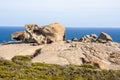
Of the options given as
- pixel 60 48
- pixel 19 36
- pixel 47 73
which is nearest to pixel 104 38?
pixel 60 48

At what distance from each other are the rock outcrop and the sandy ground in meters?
2.28

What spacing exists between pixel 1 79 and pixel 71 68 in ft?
28.6

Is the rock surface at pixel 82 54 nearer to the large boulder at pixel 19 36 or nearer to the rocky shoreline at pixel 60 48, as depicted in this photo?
the rocky shoreline at pixel 60 48

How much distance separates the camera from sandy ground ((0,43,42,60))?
186 feet

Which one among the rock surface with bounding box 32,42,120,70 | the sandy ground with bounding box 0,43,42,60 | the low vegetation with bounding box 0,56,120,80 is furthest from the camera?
the sandy ground with bounding box 0,43,42,60

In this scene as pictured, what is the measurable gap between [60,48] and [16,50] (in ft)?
27.5

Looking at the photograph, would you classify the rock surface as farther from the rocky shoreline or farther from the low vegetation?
the low vegetation

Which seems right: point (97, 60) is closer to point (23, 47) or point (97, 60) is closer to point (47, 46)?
point (47, 46)

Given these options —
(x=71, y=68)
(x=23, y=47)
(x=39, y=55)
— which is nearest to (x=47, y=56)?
(x=39, y=55)

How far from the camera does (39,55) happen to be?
5406 centimetres

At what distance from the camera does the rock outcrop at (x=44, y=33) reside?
2486 inches

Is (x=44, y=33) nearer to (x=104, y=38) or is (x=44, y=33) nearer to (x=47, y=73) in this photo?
(x=104, y=38)

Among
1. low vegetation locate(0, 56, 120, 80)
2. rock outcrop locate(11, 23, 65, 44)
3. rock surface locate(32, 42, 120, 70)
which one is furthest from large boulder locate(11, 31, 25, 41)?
low vegetation locate(0, 56, 120, 80)

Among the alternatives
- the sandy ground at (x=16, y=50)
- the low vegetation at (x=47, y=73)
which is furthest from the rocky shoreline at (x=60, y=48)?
the low vegetation at (x=47, y=73)
